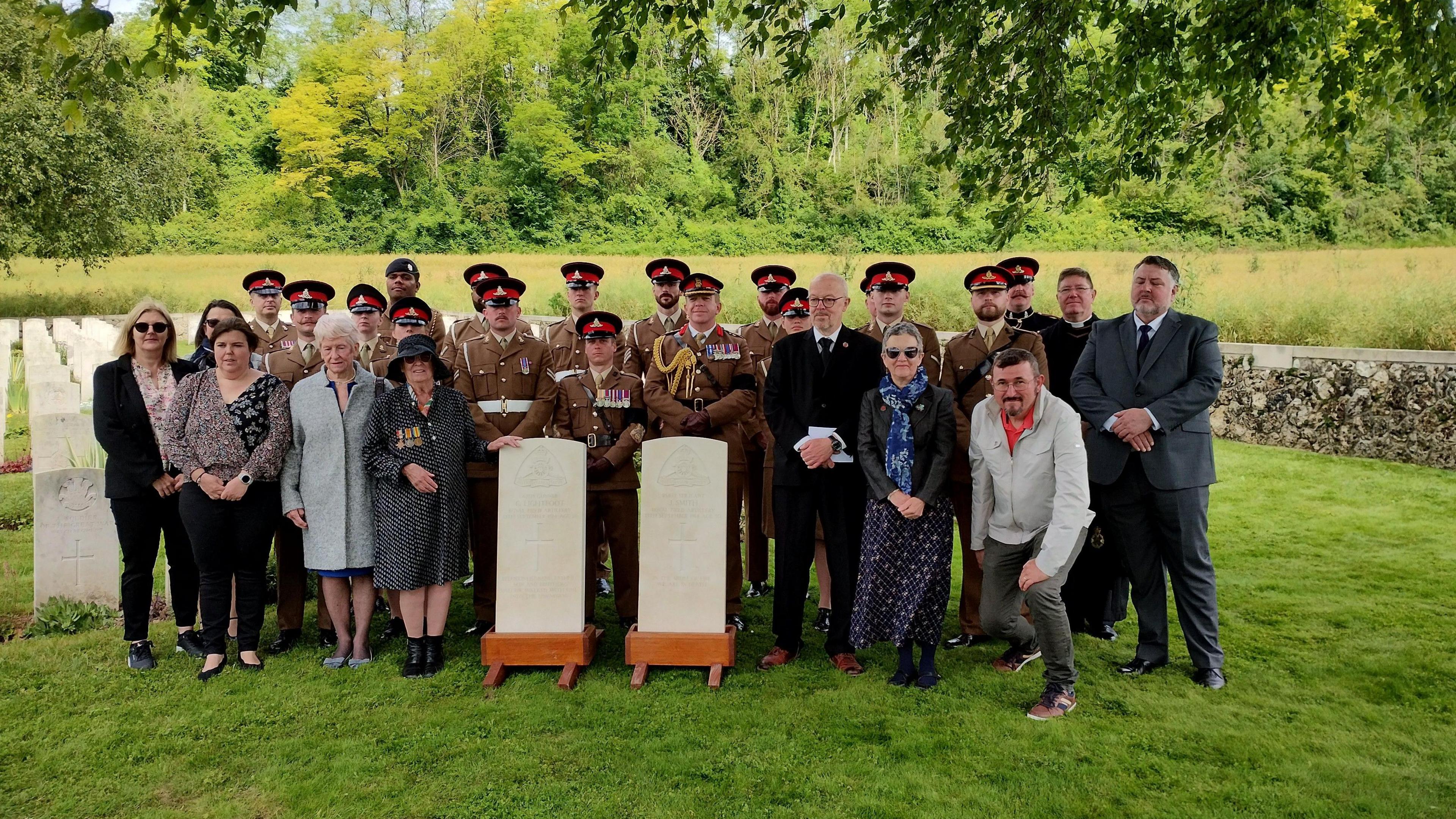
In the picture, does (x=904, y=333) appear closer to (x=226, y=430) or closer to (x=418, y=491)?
(x=418, y=491)

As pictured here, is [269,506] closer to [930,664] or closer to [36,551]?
[36,551]

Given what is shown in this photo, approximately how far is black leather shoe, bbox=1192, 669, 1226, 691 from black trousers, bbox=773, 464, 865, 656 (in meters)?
1.85

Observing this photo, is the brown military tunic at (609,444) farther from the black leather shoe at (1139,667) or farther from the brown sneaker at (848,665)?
the black leather shoe at (1139,667)

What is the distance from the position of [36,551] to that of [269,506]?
5.96 feet

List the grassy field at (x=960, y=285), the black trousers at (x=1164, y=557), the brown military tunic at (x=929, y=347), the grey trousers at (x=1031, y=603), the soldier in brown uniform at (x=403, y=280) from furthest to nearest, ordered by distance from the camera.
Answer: the grassy field at (x=960, y=285) → the soldier in brown uniform at (x=403, y=280) → the brown military tunic at (x=929, y=347) → the black trousers at (x=1164, y=557) → the grey trousers at (x=1031, y=603)

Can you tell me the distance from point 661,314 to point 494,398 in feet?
5.46

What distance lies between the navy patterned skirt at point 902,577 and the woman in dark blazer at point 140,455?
3.77m

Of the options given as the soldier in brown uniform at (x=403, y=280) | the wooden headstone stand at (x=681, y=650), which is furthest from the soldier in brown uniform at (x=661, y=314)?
the wooden headstone stand at (x=681, y=650)

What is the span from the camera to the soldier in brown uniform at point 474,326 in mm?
A: 6199

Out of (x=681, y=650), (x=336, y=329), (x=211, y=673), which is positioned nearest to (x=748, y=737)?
(x=681, y=650)

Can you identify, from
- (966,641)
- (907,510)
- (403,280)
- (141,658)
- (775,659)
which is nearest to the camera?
(907,510)

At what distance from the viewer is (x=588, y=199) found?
39.0 m

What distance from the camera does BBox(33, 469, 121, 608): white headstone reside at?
225 inches

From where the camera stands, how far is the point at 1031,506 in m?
4.63
